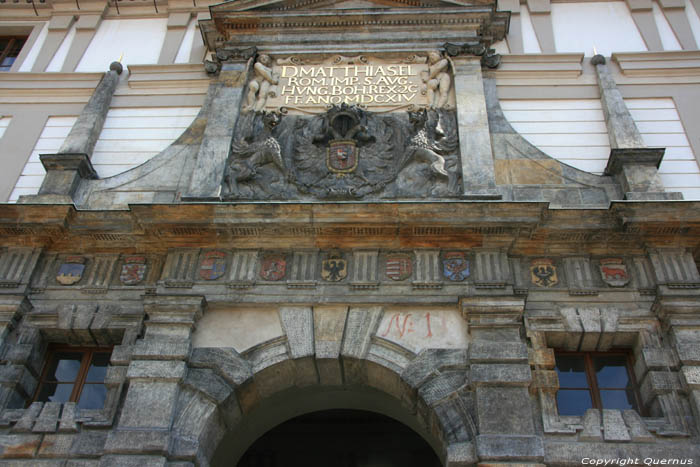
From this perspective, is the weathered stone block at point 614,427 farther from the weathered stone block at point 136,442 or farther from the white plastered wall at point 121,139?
the white plastered wall at point 121,139

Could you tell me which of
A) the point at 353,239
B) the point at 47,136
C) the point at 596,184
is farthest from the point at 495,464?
the point at 47,136

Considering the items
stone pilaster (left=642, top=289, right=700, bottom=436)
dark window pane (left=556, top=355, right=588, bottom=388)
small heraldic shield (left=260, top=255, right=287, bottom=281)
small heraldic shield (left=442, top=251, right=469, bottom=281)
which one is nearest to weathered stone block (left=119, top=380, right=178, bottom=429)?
small heraldic shield (left=260, top=255, right=287, bottom=281)

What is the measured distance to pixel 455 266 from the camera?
327 inches

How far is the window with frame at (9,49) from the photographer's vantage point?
1255 centimetres

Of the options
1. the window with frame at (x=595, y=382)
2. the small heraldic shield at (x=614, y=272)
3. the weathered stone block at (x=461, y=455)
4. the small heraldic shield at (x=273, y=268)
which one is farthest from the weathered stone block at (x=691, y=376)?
the small heraldic shield at (x=273, y=268)

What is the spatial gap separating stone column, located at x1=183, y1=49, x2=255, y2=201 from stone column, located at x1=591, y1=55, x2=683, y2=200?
5512mm

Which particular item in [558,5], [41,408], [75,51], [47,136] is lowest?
[41,408]

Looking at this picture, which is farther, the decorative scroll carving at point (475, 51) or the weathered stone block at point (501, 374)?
the decorative scroll carving at point (475, 51)

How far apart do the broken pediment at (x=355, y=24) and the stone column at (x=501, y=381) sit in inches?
200

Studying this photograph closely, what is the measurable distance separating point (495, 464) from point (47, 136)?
8.59m

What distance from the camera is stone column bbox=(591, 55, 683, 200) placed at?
872 cm

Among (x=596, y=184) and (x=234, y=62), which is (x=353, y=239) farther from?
(x=234, y=62)

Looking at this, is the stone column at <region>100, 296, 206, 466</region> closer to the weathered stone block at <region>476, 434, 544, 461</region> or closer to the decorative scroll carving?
the weathered stone block at <region>476, 434, 544, 461</region>

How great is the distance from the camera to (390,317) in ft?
26.2
